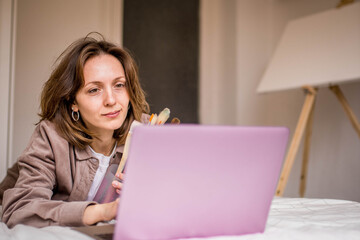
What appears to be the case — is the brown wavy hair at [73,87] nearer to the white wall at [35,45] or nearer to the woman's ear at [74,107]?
the woman's ear at [74,107]

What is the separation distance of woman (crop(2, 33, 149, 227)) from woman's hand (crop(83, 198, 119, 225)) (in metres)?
0.16

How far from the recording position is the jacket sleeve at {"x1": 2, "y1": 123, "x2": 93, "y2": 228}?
37.4 inches

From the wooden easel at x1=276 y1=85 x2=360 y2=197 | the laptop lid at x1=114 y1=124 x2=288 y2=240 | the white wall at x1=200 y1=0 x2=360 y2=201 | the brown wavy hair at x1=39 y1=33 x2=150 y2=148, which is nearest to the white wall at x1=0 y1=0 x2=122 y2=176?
the white wall at x1=200 y1=0 x2=360 y2=201

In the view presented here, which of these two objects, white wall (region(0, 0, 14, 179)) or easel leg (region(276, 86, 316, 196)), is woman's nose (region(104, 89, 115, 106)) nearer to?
white wall (region(0, 0, 14, 179))

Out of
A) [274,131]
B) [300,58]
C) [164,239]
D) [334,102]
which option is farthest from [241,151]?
[334,102]

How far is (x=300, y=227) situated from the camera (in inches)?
34.9

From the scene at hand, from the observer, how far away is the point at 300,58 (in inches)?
100

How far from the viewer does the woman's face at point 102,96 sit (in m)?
1.24

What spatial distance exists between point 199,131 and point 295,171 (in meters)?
2.72

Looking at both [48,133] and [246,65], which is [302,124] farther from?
[48,133]

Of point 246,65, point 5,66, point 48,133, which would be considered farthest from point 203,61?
point 48,133

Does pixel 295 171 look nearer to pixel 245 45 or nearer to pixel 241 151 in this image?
pixel 245 45

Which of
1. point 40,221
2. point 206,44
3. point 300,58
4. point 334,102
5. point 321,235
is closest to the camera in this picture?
point 321,235

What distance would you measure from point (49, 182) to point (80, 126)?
0.24 m
